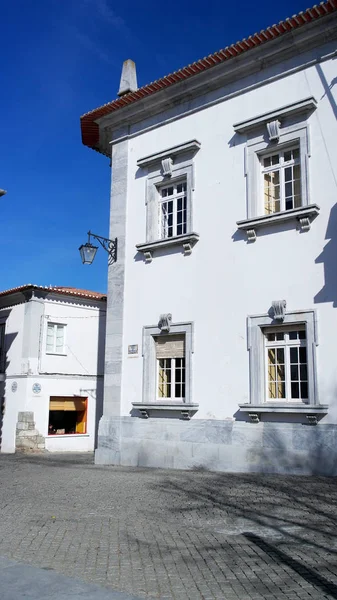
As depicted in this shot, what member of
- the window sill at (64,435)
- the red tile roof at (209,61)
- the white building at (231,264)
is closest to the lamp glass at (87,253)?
the white building at (231,264)

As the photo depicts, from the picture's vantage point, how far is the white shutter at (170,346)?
13.1 m

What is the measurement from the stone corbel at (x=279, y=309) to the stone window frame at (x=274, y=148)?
1.48 meters

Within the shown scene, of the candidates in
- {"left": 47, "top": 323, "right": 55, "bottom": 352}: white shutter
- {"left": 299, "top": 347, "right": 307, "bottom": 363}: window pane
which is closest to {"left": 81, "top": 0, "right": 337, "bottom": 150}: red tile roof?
{"left": 299, "top": 347, "right": 307, "bottom": 363}: window pane

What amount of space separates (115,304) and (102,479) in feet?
15.4

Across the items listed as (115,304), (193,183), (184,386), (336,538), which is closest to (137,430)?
(184,386)

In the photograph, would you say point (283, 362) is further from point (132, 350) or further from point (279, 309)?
point (132, 350)

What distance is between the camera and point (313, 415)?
10477mm

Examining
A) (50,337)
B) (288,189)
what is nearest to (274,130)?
(288,189)

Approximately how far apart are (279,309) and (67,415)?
1219cm

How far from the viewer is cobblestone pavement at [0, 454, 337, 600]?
15.9 feet

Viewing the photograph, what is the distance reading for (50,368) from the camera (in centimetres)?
2050

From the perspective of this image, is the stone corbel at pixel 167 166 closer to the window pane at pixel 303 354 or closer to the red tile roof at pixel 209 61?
the red tile roof at pixel 209 61

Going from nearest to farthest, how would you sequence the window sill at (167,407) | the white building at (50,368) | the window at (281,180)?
the window at (281,180) → the window sill at (167,407) → the white building at (50,368)

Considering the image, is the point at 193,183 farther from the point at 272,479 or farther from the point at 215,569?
the point at 215,569
